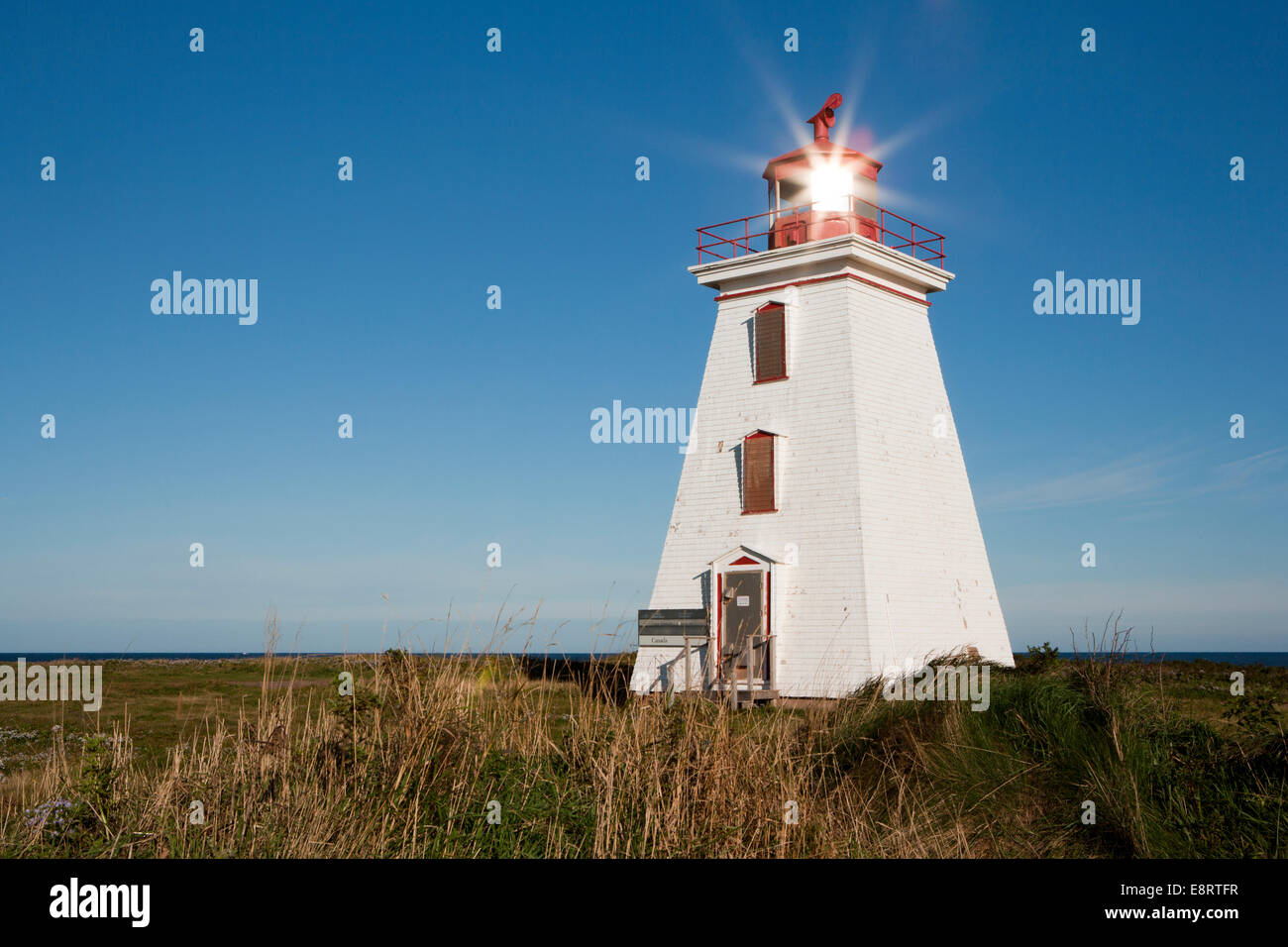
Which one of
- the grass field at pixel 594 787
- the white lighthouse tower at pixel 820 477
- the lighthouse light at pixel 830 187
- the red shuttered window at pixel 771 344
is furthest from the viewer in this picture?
the lighthouse light at pixel 830 187

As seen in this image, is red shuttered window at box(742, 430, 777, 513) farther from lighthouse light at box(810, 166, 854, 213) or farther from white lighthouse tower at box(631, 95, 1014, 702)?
lighthouse light at box(810, 166, 854, 213)

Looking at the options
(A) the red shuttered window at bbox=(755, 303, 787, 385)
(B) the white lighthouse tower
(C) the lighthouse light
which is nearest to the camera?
(B) the white lighthouse tower

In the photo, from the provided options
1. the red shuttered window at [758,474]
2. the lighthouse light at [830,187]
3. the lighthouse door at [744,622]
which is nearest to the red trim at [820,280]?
the lighthouse light at [830,187]

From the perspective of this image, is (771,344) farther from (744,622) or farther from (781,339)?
(744,622)

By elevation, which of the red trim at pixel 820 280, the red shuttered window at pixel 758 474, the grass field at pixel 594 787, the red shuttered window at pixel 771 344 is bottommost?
the grass field at pixel 594 787

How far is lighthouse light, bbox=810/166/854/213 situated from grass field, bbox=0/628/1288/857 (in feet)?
52.6

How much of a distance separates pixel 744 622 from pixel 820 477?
3480 millimetres

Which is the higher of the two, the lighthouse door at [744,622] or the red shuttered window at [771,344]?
the red shuttered window at [771,344]

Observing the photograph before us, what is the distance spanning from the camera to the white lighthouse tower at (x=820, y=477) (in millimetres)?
21516

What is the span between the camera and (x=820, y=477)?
72.7 ft

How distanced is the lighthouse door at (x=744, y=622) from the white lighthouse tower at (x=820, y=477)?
0.04 meters

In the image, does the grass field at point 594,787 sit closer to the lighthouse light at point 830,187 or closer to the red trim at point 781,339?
the red trim at point 781,339

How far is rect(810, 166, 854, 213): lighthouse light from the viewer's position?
79.8 feet

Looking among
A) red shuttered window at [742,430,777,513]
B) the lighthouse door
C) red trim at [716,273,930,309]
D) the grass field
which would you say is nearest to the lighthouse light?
red trim at [716,273,930,309]
